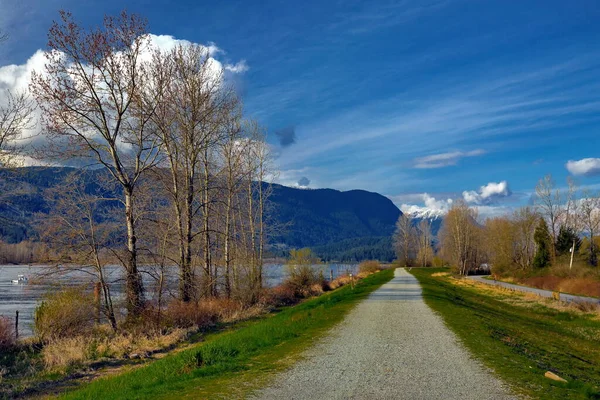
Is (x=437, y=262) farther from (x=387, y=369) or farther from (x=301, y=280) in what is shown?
(x=387, y=369)

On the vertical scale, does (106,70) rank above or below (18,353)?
above

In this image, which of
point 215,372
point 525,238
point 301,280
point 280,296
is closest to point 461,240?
point 525,238

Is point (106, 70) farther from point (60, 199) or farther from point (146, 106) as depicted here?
point (60, 199)

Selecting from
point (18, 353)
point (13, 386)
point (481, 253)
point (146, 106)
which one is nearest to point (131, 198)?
point (146, 106)

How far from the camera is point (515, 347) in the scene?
1375 cm

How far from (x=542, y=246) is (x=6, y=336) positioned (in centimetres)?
7193

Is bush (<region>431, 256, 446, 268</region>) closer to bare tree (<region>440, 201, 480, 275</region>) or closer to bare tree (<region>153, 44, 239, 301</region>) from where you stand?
bare tree (<region>440, 201, 480, 275</region>)

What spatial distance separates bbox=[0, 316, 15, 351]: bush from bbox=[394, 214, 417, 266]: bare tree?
108m

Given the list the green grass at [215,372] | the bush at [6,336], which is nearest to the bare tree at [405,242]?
the green grass at [215,372]

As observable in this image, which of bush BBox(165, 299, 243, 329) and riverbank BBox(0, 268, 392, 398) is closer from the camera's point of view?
riverbank BBox(0, 268, 392, 398)

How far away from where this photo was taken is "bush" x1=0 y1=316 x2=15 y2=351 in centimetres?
1695

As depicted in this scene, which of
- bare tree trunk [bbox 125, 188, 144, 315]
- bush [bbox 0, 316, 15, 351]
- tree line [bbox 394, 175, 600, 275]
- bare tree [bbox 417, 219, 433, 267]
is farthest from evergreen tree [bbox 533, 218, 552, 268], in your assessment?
bush [bbox 0, 316, 15, 351]

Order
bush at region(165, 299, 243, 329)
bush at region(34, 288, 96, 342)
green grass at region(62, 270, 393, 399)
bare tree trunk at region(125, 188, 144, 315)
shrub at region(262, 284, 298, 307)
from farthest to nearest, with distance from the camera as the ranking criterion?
shrub at region(262, 284, 298, 307) → bush at region(165, 299, 243, 329) → bare tree trunk at region(125, 188, 144, 315) → bush at region(34, 288, 96, 342) → green grass at region(62, 270, 393, 399)

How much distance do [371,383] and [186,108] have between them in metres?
21.0
